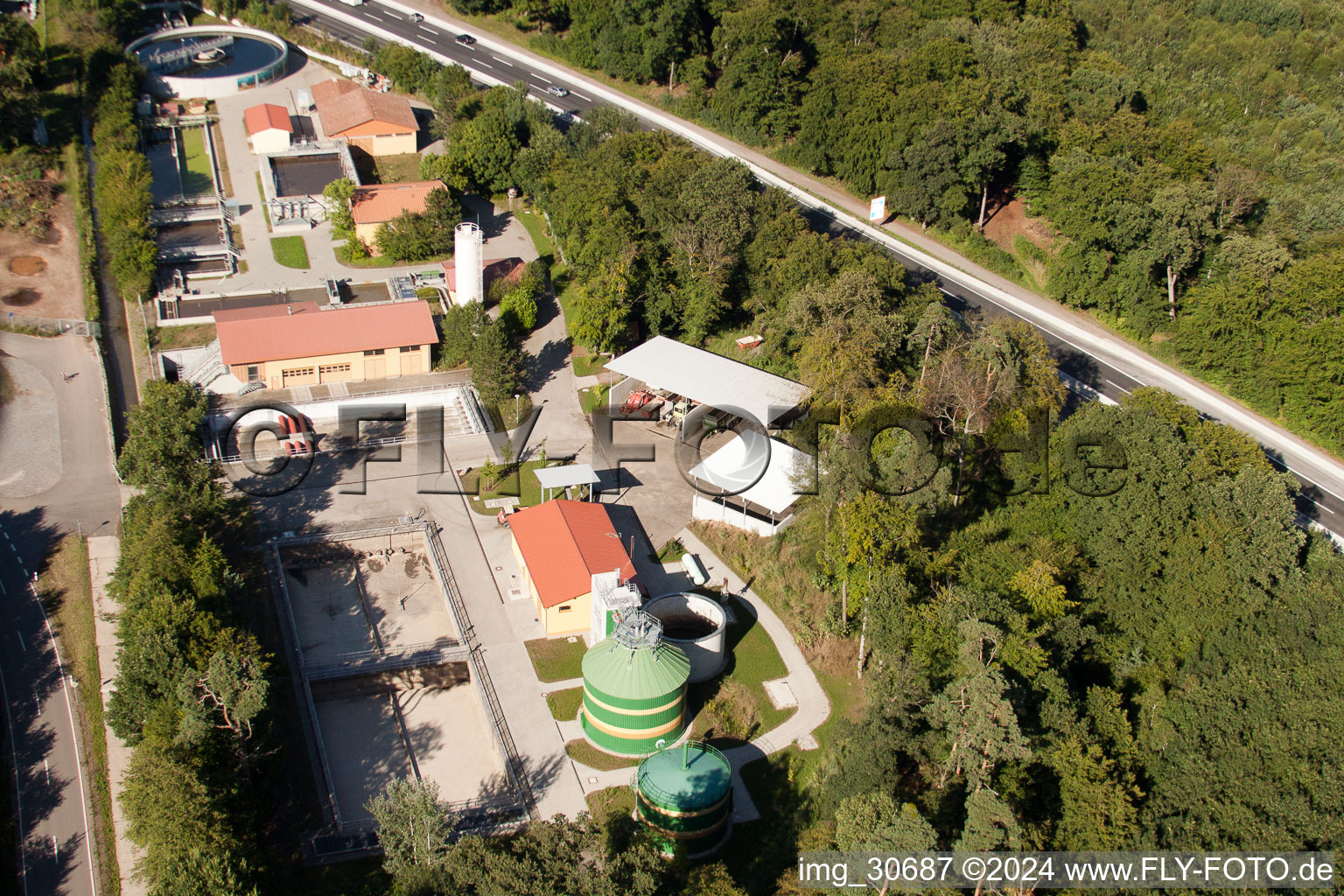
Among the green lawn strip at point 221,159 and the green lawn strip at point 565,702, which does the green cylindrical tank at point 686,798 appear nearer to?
the green lawn strip at point 565,702

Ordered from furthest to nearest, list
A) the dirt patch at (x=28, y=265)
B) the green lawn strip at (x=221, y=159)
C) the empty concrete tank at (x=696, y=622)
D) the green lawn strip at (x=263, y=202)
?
1. the green lawn strip at (x=221, y=159)
2. the green lawn strip at (x=263, y=202)
3. the dirt patch at (x=28, y=265)
4. the empty concrete tank at (x=696, y=622)

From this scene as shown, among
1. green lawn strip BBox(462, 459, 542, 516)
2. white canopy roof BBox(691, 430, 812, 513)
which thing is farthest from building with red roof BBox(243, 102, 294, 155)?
white canopy roof BBox(691, 430, 812, 513)

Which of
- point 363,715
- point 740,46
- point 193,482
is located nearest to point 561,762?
point 363,715

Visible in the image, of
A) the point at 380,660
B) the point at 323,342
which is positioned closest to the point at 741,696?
the point at 380,660

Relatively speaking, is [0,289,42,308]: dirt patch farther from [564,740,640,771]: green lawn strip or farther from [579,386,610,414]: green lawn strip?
[564,740,640,771]: green lawn strip

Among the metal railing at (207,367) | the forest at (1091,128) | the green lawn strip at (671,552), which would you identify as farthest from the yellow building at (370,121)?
the green lawn strip at (671,552)

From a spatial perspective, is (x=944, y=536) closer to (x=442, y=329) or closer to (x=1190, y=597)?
(x=1190, y=597)
